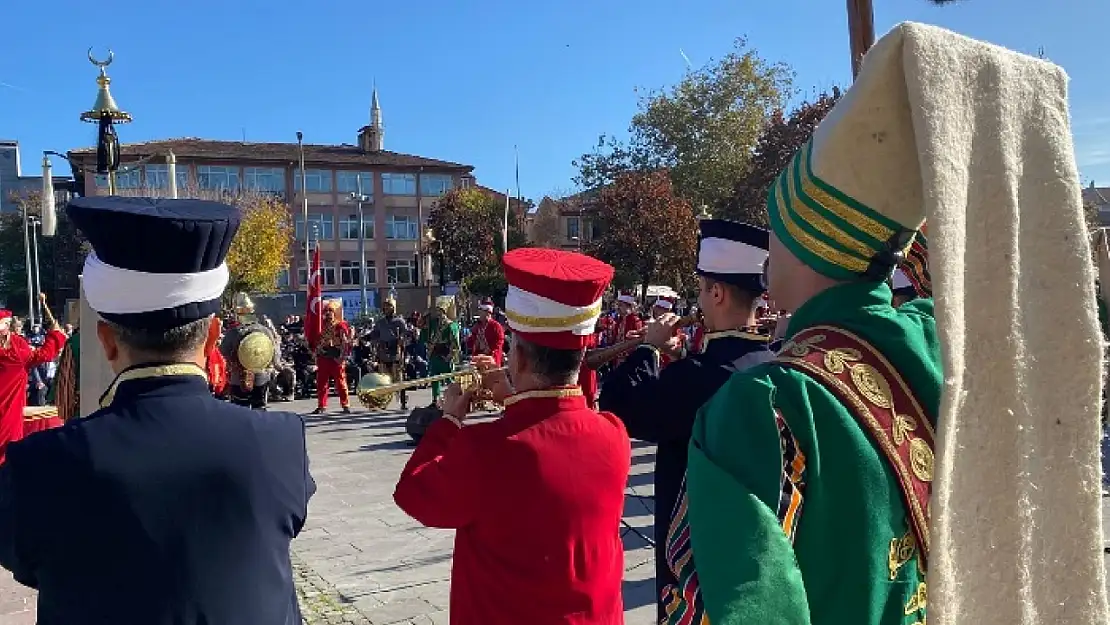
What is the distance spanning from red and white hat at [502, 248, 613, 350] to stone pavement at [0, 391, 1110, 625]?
2.74 meters

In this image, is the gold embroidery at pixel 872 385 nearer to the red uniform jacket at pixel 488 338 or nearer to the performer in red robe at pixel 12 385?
the performer in red robe at pixel 12 385

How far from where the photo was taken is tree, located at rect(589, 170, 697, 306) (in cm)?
3319

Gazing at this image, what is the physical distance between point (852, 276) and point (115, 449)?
1.46m

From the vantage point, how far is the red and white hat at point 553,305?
2.51 m

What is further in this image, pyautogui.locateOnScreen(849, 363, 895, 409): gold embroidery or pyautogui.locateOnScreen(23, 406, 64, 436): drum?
pyautogui.locateOnScreen(23, 406, 64, 436): drum

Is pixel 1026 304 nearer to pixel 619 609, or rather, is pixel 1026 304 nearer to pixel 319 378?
pixel 619 609

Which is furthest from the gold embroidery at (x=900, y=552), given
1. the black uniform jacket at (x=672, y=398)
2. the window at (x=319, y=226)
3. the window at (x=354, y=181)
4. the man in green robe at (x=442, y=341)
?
the window at (x=354, y=181)

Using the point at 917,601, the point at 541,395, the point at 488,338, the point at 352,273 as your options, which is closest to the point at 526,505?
the point at 541,395

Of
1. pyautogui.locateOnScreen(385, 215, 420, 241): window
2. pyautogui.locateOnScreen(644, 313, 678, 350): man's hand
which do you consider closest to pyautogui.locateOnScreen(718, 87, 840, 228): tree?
pyautogui.locateOnScreen(644, 313, 678, 350): man's hand

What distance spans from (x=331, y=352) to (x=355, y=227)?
1801 inches

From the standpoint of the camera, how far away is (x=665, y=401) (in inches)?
121

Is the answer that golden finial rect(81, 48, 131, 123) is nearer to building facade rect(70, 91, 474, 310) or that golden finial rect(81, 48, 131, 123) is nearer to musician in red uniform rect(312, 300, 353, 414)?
musician in red uniform rect(312, 300, 353, 414)

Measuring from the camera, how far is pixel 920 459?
135 centimetres

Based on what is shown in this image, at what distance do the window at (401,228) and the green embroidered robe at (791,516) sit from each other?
5838 centimetres
